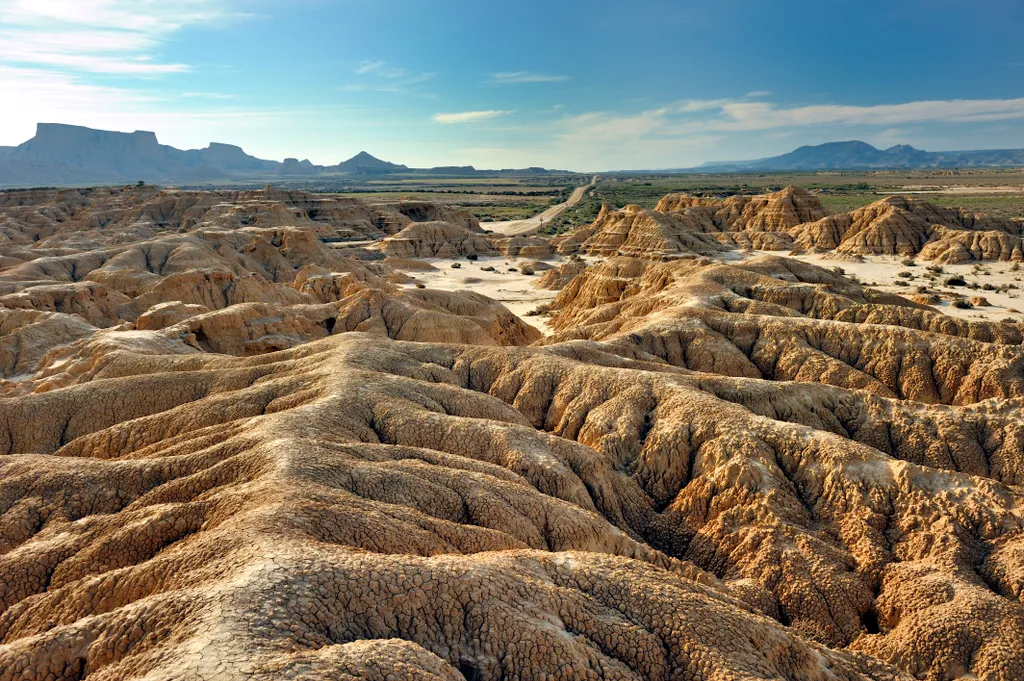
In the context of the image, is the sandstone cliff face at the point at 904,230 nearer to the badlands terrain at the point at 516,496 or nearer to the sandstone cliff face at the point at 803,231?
the sandstone cliff face at the point at 803,231

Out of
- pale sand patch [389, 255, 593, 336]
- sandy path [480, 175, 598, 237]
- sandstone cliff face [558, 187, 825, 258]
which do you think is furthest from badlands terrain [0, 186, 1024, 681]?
sandy path [480, 175, 598, 237]

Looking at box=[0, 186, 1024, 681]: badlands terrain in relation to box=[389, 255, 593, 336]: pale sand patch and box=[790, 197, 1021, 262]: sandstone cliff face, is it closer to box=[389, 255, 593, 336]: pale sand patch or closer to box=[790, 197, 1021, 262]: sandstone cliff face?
box=[389, 255, 593, 336]: pale sand patch

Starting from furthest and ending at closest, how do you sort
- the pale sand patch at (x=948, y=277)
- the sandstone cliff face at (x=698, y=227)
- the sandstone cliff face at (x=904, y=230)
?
1. the sandstone cliff face at (x=904, y=230)
2. the sandstone cliff face at (x=698, y=227)
3. the pale sand patch at (x=948, y=277)

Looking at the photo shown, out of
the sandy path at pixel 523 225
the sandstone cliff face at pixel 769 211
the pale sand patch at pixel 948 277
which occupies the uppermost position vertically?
the sandstone cliff face at pixel 769 211

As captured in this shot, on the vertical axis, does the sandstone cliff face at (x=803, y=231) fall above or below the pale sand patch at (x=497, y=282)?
above

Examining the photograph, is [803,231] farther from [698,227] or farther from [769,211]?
[698,227]

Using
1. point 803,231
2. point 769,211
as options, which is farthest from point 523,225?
point 803,231

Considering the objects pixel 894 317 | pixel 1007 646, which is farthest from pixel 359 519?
pixel 894 317

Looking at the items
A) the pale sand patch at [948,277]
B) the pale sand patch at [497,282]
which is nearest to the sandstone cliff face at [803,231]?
the pale sand patch at [948,277]
